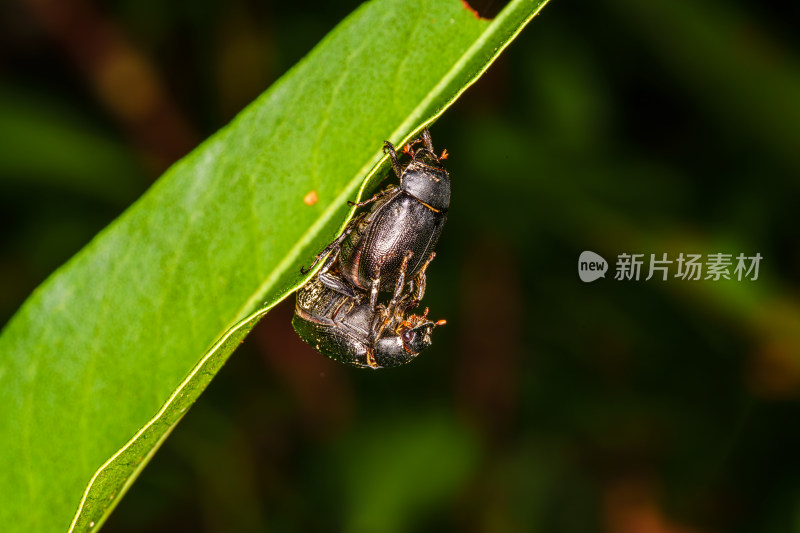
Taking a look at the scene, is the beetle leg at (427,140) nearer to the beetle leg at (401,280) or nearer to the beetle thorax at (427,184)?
the beetle thorax at (427,184)

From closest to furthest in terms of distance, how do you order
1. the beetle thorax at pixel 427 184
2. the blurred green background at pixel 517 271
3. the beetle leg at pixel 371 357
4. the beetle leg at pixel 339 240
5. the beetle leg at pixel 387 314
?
the beetle leg at pixel 339 240 < the beetle thorax at pixel 427 184 < the beetle leg at pixel 387 314 < the beetle leg at pixel 371 357 < the blurred green background at pixel 517 271

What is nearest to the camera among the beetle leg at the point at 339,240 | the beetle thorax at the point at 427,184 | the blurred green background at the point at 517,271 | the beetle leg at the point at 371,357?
the beetle leg at the point at 339,240

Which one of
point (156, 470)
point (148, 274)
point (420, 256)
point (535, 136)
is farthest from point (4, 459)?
point (535, 136)

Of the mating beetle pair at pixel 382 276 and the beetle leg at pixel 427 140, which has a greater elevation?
the beetle leg at pixel 427 140

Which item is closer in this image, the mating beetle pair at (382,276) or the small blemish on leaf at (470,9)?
the small blemish on leaf at (470,9)

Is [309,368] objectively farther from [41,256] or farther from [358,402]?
[41,256]

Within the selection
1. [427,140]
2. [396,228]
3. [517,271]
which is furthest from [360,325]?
[517,271]

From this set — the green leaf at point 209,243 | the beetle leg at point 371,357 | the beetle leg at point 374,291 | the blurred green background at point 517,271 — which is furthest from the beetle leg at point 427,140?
the blurred green background at point 517,271
